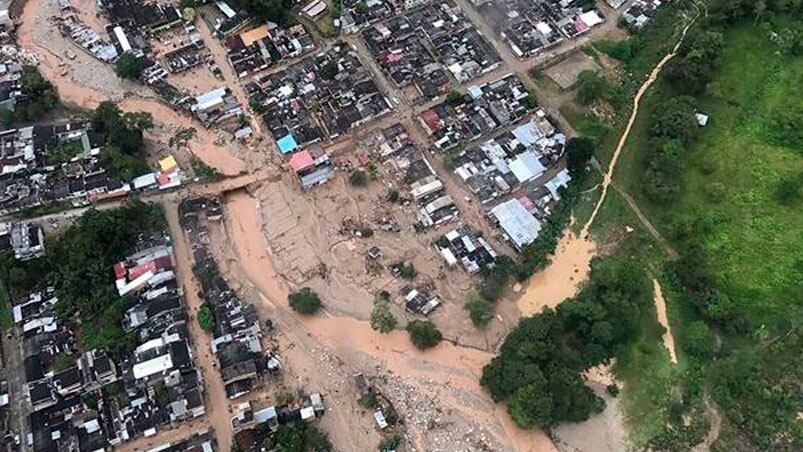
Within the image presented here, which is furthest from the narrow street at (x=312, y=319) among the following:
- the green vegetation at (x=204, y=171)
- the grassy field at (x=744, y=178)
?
the grassy field at (x=744, y=178)

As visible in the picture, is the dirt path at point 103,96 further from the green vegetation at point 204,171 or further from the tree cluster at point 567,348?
the tree cluster at point 567,348

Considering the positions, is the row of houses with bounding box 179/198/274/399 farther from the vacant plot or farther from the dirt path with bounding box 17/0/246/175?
the vacant plot

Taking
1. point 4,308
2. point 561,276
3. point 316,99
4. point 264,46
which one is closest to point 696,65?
point 561,276

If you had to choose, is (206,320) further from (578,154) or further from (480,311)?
(578,154)

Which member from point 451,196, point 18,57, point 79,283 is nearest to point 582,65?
point 451,196

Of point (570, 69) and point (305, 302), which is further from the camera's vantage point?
point (570, 69)

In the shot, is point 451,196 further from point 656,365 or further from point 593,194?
point 656,365

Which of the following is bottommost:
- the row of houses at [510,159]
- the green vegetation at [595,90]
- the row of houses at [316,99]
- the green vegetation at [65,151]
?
the row of houses at [510,159]
